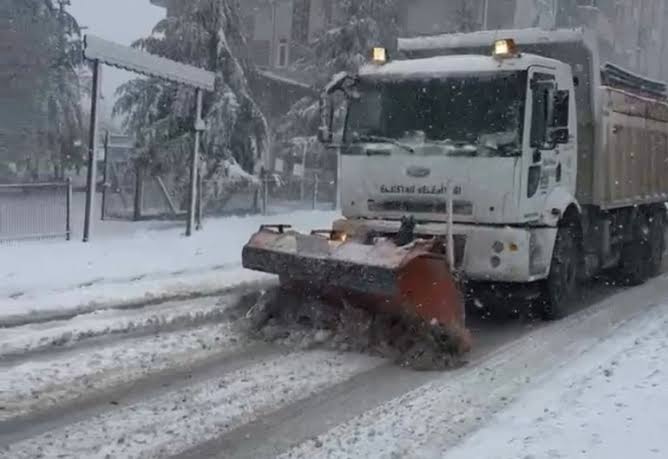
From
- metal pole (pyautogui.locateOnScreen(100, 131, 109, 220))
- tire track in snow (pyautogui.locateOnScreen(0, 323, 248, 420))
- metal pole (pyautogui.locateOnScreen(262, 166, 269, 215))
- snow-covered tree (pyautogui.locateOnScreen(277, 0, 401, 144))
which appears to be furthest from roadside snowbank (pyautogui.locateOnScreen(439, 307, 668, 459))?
snow-covered tree (pyautogui.locateOnScreen(277, 0, 401, 144))

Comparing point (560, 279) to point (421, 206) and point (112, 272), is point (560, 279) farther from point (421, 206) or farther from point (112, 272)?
point (112, 272)

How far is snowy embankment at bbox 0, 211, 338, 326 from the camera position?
376 inches

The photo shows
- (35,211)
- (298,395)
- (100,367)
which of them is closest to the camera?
(298,395)

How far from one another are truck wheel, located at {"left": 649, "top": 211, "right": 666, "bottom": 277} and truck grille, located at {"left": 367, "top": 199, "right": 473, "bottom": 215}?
633cm

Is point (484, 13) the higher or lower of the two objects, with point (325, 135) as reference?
higher

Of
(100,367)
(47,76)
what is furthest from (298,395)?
(47,76)

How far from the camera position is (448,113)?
8.84 metres

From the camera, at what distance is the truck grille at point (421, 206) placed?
855cm

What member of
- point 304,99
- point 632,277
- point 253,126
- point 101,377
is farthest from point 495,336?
point 304,99

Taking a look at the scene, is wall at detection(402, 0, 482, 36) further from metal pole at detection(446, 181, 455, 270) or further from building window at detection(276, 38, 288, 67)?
metal pole at detection(446, 181, 455, 270)

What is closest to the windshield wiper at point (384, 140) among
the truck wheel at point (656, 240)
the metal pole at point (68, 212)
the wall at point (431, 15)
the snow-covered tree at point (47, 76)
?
the truck wheel at point (656, 240)

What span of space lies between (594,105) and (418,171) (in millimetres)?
2993

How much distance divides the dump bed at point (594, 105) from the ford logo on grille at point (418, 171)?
2.54 m

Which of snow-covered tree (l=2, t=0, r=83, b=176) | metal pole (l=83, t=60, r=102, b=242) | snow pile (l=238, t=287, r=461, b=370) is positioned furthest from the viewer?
snow-covered tree (l=2, t=0, r=83, b=176)
